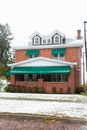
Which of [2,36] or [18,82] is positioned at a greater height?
[2,36]

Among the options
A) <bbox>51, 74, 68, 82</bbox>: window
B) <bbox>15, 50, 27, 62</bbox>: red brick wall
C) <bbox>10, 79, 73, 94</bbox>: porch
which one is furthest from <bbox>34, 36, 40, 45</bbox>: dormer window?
<bbox>10, 79, 73, 94</bbox>: porch

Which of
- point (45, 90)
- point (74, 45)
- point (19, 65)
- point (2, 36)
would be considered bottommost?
point (45, 90)

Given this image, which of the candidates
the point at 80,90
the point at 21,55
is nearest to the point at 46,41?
the point at 21,55

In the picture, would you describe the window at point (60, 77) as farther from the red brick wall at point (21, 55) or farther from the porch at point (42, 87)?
the red brick wall at point (21, 55)

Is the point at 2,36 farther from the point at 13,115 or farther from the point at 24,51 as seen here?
the point at 13,115

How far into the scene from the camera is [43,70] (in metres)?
32.5

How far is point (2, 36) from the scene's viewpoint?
84312 mm

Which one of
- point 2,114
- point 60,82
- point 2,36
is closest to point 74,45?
point 60,82

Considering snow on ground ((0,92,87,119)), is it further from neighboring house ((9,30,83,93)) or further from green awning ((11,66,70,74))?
neighboring house ((9,30,83,93))

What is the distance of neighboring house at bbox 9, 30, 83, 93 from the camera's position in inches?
1259

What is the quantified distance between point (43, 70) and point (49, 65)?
4.37 ft

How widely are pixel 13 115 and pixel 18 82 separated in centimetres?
2255

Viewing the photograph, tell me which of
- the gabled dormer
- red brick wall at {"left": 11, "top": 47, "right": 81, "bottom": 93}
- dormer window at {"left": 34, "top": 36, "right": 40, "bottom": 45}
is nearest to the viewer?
red brick wall at {"left": 11, "top": 47, "right": 81, "bottom": 93}

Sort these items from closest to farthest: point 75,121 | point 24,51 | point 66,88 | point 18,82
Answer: point 75,121, point 66,88, point 18,82, point 24,51
